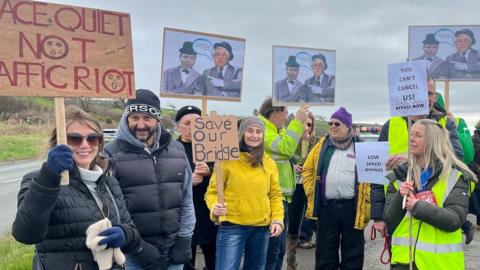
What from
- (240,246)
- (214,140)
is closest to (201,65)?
(214,140)

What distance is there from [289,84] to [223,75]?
0.78 m

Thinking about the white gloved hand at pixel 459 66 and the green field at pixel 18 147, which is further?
the green field at pixel 18 147

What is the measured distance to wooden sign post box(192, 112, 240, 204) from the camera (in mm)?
3777

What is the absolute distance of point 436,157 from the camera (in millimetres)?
3307

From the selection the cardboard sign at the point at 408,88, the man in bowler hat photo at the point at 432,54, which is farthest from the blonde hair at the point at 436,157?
the man in bowler hat photo at the point at 432,54

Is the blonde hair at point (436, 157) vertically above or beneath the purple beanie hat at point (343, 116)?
beneath

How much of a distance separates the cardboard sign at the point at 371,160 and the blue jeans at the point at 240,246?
1086 mm

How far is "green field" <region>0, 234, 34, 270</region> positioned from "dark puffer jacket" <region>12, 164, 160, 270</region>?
3.33 m

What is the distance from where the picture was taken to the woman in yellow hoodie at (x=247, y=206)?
3871 millimetres

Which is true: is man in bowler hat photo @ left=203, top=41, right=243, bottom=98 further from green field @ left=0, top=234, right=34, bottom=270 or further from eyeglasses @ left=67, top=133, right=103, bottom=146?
green field @ left=0, top=234, right=34, bottom=270

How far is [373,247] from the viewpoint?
6.64 metres

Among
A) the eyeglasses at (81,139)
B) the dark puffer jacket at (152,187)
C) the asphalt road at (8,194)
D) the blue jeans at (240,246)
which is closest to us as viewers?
the eyeglasses at (81,139)

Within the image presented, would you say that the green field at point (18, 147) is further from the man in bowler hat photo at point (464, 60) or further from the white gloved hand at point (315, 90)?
the man in bowler hat photo at point (464, 60)

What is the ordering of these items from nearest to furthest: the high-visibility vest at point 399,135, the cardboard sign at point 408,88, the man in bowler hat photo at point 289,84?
the cardboard sign at point 408,88 < the high-visibility vest at point 399,135 < the man in bowler hat photo at point 289,84
